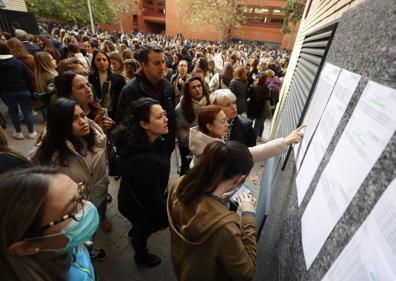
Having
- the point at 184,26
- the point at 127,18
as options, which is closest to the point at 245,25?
the point at 184,26

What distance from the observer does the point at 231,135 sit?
2811 millimetres

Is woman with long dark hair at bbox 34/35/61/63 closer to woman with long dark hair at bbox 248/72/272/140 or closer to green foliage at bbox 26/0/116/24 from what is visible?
woman with long dark hair at bbox 248/72/272/140

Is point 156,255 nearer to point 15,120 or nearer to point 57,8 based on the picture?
point 15,120

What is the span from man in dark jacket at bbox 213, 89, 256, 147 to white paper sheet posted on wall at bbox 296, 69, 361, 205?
1.41 m

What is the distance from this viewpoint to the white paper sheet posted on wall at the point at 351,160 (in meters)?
0.66

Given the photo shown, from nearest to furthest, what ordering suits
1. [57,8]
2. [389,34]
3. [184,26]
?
[389,34], [57,8], [184,26]

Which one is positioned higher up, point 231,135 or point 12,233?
point 12,233

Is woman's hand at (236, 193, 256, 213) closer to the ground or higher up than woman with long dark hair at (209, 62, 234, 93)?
closer to the ground

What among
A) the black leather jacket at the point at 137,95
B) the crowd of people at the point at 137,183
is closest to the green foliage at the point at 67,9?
the crowd of people at the point at 137,183

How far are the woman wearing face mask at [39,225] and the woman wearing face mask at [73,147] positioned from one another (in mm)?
838

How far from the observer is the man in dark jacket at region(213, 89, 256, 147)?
282 centimetres

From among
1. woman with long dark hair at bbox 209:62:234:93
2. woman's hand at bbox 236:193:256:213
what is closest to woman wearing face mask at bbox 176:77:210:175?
woman with long dark hair at bbox 209:62:234:93

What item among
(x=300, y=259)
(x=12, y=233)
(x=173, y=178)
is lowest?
(x=173, y=178)

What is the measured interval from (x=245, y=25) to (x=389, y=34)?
157ft
